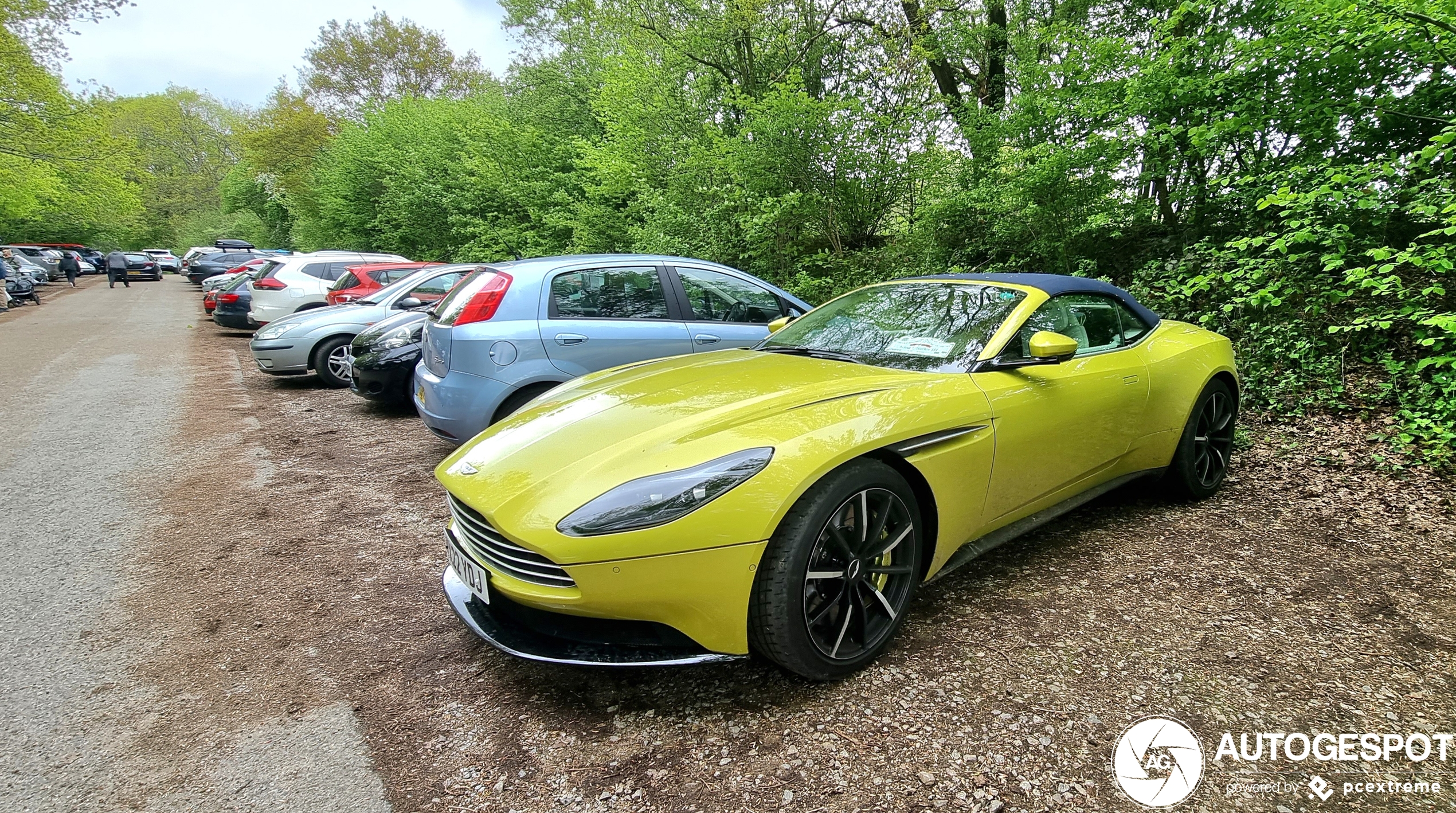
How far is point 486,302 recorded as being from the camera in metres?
4.42

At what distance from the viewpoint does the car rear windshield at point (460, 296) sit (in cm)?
447

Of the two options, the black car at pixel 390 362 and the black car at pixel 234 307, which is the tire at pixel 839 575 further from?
the black car at pixel 234 307

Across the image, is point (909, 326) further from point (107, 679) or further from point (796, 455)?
point (107, 679)

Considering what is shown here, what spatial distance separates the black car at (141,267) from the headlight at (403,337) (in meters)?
34.7

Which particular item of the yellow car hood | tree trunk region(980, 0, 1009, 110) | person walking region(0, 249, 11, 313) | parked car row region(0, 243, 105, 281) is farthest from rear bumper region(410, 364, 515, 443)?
parked car row region(0, 243, 105, 281)

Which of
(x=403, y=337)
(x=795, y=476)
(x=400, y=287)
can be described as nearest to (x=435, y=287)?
(x=400, y=287)

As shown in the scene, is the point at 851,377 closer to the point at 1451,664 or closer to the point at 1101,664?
the point at 1101,664

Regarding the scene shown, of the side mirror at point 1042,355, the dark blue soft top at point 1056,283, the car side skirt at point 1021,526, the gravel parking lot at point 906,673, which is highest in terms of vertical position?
the dark blue soft top at point 1056,283

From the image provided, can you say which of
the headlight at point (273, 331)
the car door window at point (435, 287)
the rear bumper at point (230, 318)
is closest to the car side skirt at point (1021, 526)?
the car door window at point (435, 287)

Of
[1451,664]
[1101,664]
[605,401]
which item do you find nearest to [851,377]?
[605,401]

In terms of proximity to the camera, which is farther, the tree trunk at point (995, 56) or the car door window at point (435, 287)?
the tree trunk at point (995, 56)

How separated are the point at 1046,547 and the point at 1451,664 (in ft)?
4.42

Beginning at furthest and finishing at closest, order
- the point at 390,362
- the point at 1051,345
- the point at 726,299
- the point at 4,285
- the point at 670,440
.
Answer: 1. the point at 4,285
2. the point at 390,362
3. the point at 726,299
4. the point at 1051,345
5. the point at 670,440

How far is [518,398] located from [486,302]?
67cm
